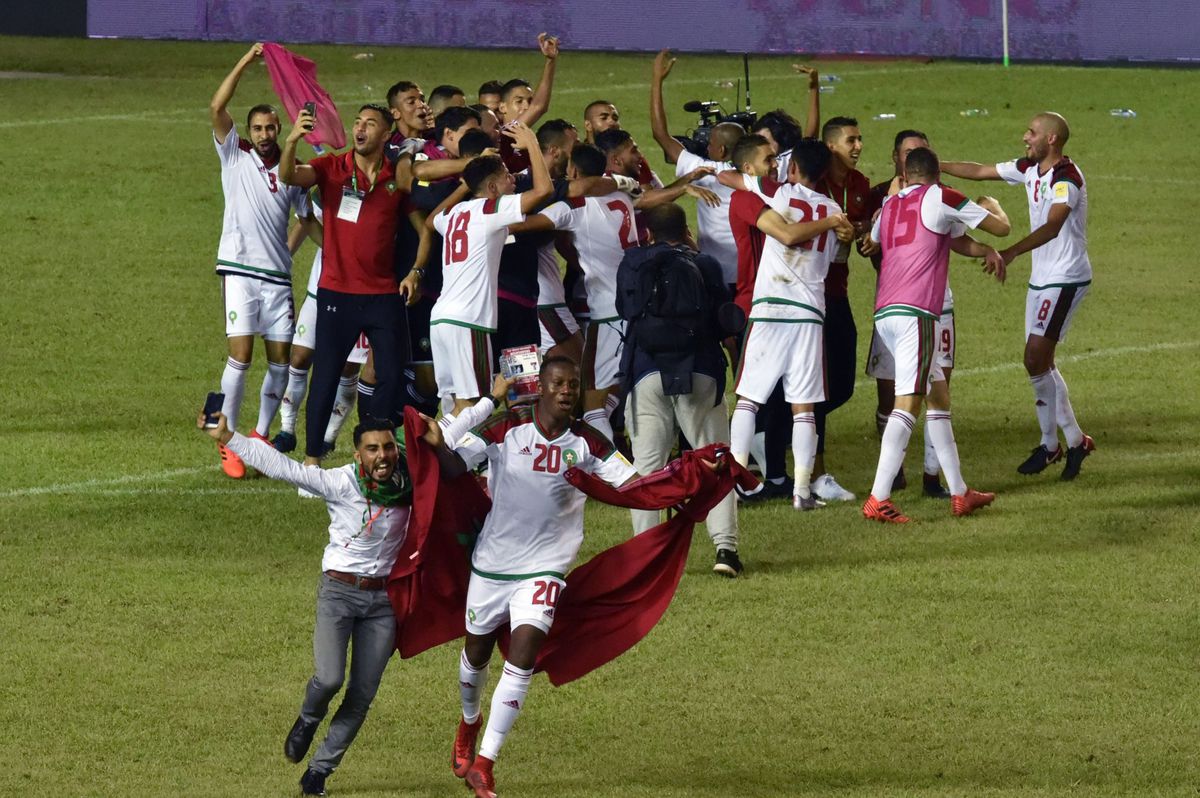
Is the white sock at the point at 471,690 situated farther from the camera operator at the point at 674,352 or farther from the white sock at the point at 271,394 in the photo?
the white sock at the point at 271,394

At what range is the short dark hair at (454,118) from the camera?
501 inches

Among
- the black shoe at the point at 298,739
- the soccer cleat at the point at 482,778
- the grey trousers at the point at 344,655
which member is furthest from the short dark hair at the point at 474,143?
the soccer cleat at the point at 482,778

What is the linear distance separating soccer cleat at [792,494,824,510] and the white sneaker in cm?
11

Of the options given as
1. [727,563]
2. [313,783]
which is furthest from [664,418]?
[313,783]

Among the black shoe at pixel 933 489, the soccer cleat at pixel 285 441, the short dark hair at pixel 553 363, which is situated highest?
the short dark hair at pixel 553 363

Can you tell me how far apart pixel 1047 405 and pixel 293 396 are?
16.6 feet

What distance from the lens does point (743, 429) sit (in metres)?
11.9

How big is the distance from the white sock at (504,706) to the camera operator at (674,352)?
3.06 meters

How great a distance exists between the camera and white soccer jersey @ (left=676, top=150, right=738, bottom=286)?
13016mm

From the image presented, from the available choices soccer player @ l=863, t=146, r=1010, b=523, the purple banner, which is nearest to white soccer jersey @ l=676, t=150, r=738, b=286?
soccer player @ l=863, t=146, r=1010, b=523

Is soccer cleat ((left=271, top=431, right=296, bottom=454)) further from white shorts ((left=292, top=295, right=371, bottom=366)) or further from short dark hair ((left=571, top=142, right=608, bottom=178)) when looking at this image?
short dark hair ((left=571, top=142, right=608, bottom=178))

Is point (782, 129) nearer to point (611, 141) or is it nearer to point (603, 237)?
point (611, 141)

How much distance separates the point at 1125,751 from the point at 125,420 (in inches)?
340

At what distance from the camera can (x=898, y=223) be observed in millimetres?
12195
